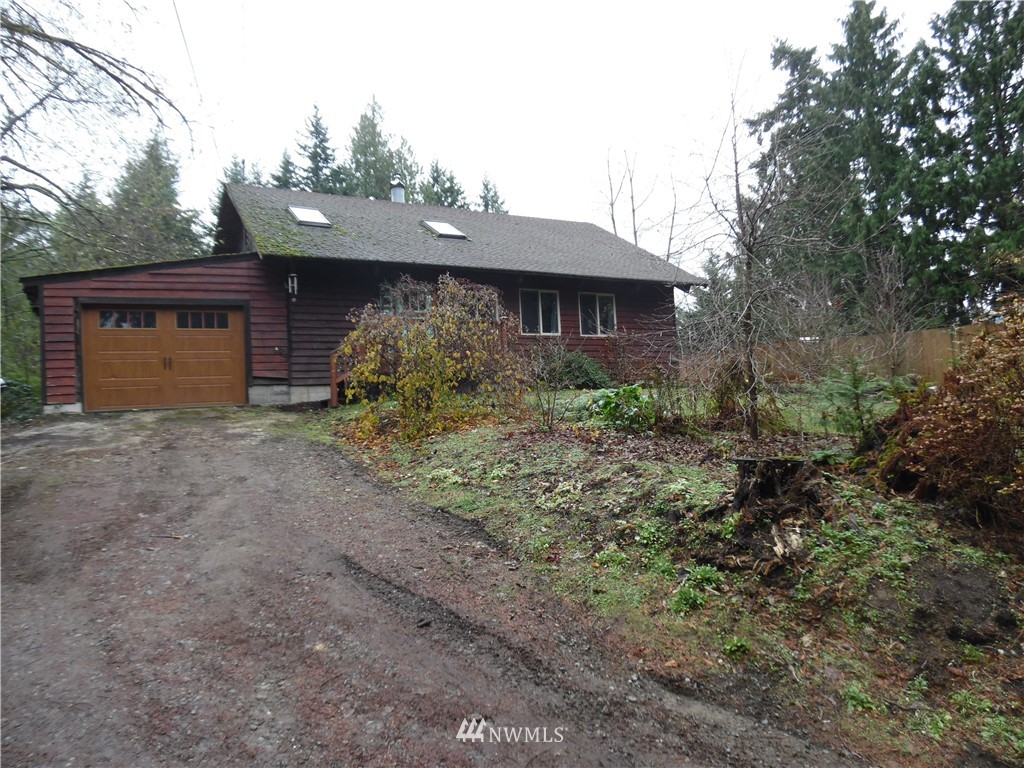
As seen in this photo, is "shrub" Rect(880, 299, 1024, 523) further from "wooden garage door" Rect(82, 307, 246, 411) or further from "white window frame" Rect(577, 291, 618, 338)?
"wooden garage door" Rect(82, 307, 246, 411)

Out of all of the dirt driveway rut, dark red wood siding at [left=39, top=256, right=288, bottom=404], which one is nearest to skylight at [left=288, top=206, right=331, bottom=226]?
dark red wood siding at [left=39, top=256, right=288, bottom=404]

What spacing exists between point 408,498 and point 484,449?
4.28ft

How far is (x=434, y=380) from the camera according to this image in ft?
26.4

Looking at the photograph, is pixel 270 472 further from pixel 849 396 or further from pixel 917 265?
pixel 917 265

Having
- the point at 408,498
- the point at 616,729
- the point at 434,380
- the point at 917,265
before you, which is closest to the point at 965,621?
the point at 616,729

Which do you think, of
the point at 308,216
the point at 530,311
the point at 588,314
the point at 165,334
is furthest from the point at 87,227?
the point at 588,314

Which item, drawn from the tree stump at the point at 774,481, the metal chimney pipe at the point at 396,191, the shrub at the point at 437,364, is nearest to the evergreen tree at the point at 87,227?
the metal chimney pipe at the point at 396,191

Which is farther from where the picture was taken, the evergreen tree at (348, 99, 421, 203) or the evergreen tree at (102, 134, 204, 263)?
the evergreen tree at (348, 99, 421, 203)

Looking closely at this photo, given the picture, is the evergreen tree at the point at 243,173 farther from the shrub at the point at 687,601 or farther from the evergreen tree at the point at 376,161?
the shrub at the point at 687,601

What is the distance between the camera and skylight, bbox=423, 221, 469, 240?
50.7 ft

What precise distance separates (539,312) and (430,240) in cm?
354

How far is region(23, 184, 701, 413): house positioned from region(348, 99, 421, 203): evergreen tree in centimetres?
2318

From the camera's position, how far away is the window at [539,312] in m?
15.2

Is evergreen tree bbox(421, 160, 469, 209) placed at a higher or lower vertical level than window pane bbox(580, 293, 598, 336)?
higher
